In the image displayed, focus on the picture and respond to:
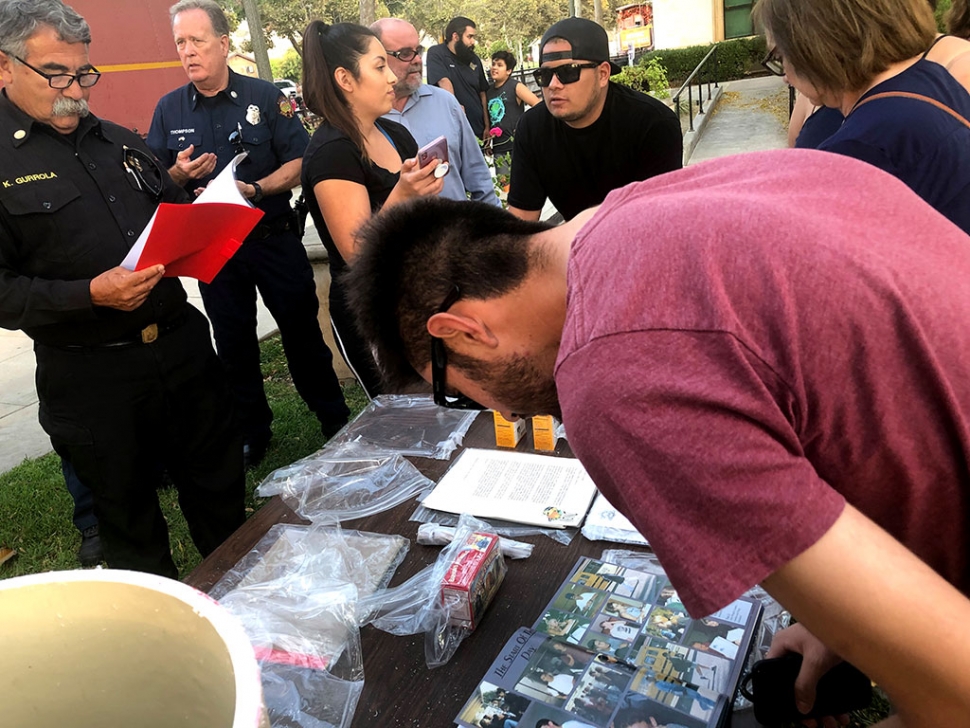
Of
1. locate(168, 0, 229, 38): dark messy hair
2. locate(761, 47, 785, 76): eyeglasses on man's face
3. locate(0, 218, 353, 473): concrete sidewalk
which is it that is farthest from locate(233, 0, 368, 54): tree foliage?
locate(761, 47, 785, 76): eyeglasses on man's face

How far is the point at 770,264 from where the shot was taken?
2.31ft

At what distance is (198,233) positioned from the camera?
1996 mm

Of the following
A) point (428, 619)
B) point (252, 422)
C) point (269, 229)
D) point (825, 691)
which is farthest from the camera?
point (252, 422)

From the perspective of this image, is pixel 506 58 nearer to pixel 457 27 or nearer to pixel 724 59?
pixel 457 27

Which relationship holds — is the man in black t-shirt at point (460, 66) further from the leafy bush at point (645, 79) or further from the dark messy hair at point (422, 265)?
the dark messy hair at point (422, 265)

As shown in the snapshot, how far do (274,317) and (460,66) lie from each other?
3.92m

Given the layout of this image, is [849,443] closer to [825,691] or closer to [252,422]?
[825,691]

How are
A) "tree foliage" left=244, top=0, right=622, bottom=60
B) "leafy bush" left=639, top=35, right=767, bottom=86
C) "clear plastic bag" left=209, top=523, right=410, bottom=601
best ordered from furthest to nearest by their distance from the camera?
1. "tree foliage" left=244, top=0, right=622, bottom=60
2. "leafy bush" left=639, top=35, right=767, bottom=86
3. "clear plastic bag" left=209, top=523, right=410, bottom=601

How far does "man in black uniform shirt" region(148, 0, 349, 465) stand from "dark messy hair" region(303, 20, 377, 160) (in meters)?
0.66

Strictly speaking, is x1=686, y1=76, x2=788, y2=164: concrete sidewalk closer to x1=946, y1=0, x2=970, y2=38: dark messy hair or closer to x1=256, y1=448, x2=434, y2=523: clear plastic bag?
x1=946, y1=0, x2=970, y2=38: dark messy hair

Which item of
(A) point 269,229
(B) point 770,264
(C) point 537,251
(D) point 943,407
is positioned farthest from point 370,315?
(A) point 269,229

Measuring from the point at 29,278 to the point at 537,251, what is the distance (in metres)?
1.67

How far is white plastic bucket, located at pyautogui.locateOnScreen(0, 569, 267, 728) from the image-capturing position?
604mm

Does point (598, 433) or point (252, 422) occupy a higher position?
point (598, 433)
